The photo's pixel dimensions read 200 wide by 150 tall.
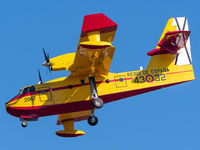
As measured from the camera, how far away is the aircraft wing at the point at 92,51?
15562 millimetres

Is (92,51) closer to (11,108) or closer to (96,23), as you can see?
(96,23)

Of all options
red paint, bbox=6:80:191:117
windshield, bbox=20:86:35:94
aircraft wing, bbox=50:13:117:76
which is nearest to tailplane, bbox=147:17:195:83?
red paint, bbox=6:80:191:117

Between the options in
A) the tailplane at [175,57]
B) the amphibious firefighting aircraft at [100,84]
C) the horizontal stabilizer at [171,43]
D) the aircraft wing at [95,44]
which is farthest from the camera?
the tailplane at [175,57]

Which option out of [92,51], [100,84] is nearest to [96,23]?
[92,51]

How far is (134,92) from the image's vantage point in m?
19.6

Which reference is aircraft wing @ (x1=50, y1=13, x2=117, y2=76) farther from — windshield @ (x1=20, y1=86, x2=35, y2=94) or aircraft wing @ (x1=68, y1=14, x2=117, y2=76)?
windshield @ (x1=20, y1=86, x2=35, y2=94)

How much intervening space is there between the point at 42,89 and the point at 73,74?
205 centimetres

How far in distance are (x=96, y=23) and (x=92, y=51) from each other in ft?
5.13

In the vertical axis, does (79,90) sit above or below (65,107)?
above

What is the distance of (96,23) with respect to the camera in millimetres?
15734

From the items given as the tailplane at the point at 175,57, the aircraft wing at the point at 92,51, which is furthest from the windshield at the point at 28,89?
the tailplane at the point at 175,57

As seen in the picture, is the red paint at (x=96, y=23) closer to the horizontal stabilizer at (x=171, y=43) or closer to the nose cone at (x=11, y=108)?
the horizontal stabilizer at (x=171, y=43)

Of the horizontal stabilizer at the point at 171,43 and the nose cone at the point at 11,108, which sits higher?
the horizontal stabilizer at the point at 171,43

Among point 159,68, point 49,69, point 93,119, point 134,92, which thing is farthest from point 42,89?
point 159,68
